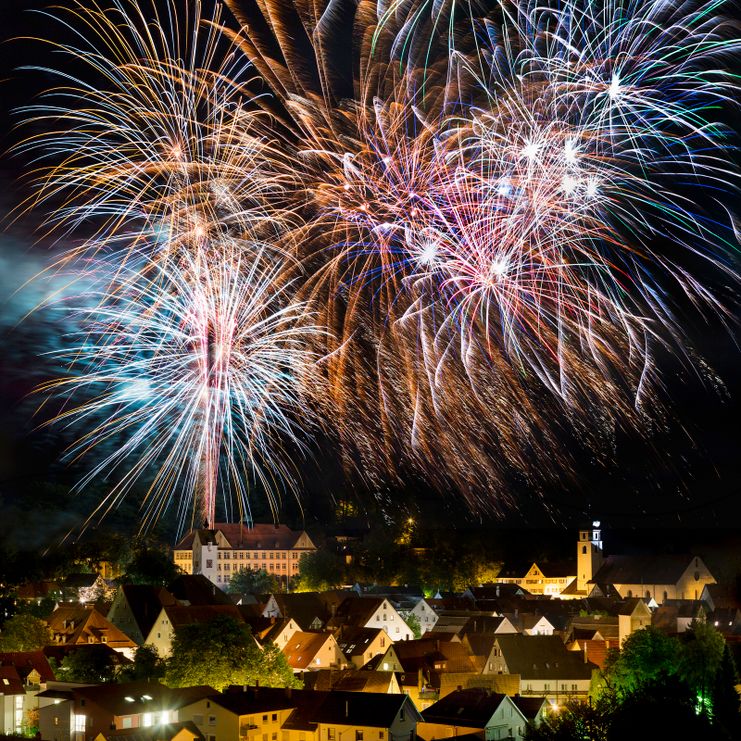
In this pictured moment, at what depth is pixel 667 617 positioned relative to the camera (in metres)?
48.7

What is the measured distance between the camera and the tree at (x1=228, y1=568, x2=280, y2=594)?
62156 mm

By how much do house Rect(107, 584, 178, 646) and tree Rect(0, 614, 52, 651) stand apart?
3868 millimetres

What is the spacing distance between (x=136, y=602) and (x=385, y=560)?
26734 mm

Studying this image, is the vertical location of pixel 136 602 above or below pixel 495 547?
below

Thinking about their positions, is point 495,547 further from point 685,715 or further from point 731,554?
point 685,715

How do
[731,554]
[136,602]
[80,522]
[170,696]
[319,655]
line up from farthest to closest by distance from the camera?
[731,554] → [80,522] → [136,602] → [319,655] → [170,696]

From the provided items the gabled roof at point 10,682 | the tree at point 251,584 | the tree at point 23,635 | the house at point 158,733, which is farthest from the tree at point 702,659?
the tree at point 251,584

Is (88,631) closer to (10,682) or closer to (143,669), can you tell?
(143,669)

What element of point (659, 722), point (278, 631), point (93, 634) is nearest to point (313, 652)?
point (278, 631)

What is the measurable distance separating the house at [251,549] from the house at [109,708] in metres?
37.8

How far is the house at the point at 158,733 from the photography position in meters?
25.5

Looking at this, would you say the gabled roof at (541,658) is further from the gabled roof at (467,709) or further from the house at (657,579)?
the house at (657,579)

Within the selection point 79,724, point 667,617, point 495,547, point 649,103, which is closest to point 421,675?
point 79,724

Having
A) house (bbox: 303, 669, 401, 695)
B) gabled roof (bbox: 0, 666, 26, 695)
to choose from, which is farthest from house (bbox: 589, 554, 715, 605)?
gabled roof (bbox: 0, 666, 26, 695)
